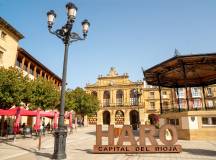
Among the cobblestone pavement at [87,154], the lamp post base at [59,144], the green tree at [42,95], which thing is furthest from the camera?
the green tree at [42,95]

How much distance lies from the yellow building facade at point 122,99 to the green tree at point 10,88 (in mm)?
42115

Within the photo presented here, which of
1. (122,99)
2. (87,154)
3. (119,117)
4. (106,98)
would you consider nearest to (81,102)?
(106,98)

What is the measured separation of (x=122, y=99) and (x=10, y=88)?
4551cm

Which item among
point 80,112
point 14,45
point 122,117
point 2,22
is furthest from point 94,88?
point 2,22

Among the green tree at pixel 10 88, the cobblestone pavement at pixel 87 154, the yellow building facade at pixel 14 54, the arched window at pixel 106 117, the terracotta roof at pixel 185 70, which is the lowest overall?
the cobblestone pavement at pixel 87 154

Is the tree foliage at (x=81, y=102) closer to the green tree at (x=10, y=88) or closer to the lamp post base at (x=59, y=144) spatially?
the green tree at (x=10, y=88)

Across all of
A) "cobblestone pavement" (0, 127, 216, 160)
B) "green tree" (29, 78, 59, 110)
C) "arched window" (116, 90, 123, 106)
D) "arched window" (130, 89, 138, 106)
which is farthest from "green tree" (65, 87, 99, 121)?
"cobblestone pavement" (0, 127, 216, 160)

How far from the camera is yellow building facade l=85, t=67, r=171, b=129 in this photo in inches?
2288

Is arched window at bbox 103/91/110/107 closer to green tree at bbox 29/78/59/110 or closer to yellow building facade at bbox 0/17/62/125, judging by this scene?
yellow building facade at bbox 0/17/62/125

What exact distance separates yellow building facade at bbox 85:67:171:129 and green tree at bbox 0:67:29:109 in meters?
42.1

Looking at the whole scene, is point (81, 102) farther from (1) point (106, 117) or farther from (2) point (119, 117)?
(1) point (106, 117)

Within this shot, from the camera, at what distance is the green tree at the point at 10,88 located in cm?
1722

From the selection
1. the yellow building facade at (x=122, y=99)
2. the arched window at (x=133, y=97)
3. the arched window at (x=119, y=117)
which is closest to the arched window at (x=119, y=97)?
the yellow building facade at (x=122, y=99)

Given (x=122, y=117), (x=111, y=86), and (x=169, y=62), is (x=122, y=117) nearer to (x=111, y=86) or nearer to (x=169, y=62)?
(x=111, y=86)
